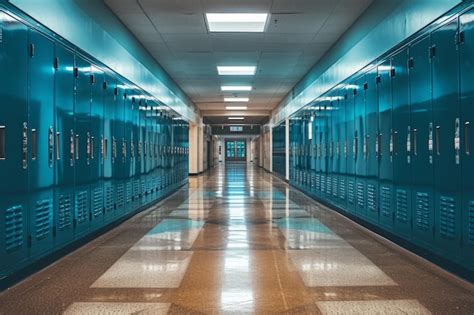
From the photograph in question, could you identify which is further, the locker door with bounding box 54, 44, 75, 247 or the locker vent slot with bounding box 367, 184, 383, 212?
the locker vent slot with bounding box 367, 184, 383, 212

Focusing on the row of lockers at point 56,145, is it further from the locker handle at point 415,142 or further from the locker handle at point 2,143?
the locker handle at point 415,142

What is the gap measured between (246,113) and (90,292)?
850 inches

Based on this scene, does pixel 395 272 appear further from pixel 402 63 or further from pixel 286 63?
pixel 286 63

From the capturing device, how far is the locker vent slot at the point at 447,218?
4.23m

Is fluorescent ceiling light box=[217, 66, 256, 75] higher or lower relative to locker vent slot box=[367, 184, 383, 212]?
higher

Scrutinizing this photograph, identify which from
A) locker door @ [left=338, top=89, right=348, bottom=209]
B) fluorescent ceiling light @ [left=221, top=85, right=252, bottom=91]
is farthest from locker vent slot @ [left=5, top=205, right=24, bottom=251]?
fluorescent ceiling light @ [left=221, top=85, right=252, bottom=91]

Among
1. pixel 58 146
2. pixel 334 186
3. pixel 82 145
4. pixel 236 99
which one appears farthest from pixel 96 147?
pixel 236 99

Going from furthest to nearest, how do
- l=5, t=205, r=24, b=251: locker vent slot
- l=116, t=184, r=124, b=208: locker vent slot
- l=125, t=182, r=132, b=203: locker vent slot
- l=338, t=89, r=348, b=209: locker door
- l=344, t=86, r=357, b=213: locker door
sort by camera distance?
l=338, t=89, r=348, b=209: locker door
l=125, t=182, r=132, b=203: locker vent slot
l=344, t=86, r=357, b=213: locker door
l=116, t=184, r=124, b=208: locker vent slot
l=5, t=205, r=24, b=251: locker vent slot

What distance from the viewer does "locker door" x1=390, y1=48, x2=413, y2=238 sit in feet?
17.5

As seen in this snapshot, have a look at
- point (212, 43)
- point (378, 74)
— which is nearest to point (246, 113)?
point (212, 43)

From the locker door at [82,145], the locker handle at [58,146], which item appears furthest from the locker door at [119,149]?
the locker handle at [58,146]

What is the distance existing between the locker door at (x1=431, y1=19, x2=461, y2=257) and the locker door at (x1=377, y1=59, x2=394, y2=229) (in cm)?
116

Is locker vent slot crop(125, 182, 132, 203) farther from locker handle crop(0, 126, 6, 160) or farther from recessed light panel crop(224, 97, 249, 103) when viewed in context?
recessed light panel crop(224, 97, 249, 103)

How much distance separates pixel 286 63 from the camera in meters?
11.6
